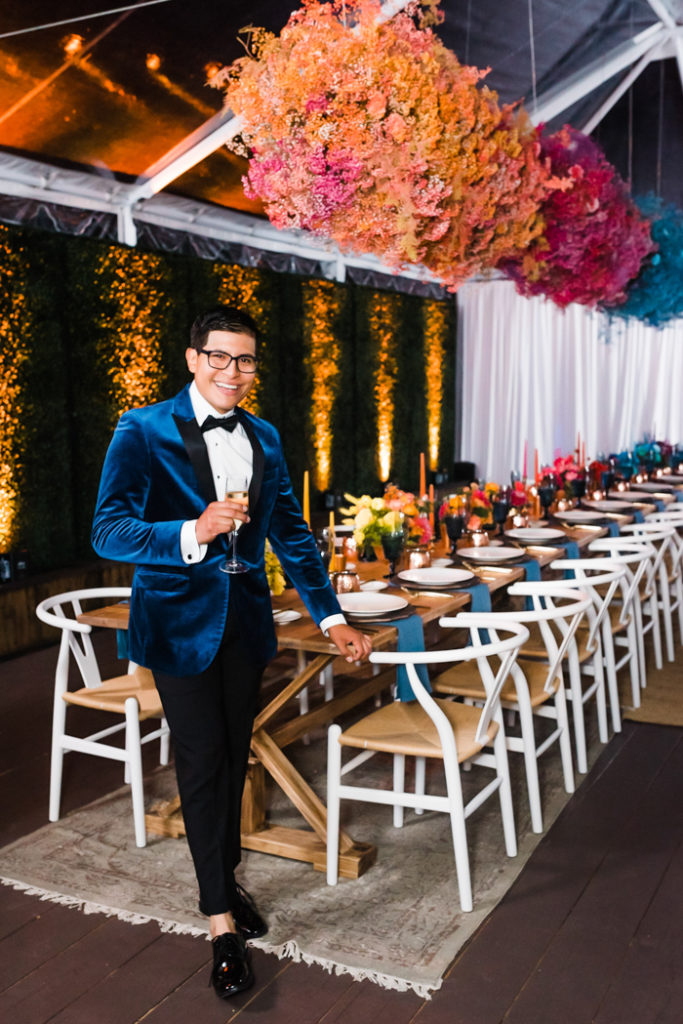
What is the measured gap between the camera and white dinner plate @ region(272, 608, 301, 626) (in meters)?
3.05

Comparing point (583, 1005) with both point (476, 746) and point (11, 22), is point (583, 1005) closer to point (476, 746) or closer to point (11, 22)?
point (476, 746)

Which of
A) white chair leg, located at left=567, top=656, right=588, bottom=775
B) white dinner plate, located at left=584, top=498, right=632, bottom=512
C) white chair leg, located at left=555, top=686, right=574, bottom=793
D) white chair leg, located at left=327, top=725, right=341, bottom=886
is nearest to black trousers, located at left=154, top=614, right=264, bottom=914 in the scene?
white chair leg, located at left=327, top=725, right=341, bottom=886

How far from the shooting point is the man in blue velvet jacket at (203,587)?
2.23 metres

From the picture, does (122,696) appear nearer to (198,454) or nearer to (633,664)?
(198,454)

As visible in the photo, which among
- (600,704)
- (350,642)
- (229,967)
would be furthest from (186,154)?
(229,967)

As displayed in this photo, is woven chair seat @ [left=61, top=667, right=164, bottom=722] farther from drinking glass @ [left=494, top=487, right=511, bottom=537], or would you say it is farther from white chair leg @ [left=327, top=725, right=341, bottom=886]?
drinking glass @ [left=494, top=487, right=511, bottom=537]

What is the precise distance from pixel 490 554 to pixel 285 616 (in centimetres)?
143

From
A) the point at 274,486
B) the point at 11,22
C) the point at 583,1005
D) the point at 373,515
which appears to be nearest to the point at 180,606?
the point at 274,486

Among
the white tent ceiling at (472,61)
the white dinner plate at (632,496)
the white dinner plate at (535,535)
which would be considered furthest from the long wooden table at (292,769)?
the white dinner plate at (632,496)

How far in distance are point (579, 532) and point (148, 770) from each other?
2626 millimetres

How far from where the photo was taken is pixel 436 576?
3635 mm

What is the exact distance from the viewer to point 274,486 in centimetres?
248

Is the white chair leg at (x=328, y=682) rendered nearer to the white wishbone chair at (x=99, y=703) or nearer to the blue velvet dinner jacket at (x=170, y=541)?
the white wishbone chair at (x=99, y=703)

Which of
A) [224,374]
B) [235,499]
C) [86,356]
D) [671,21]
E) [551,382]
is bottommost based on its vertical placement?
[235,499]
